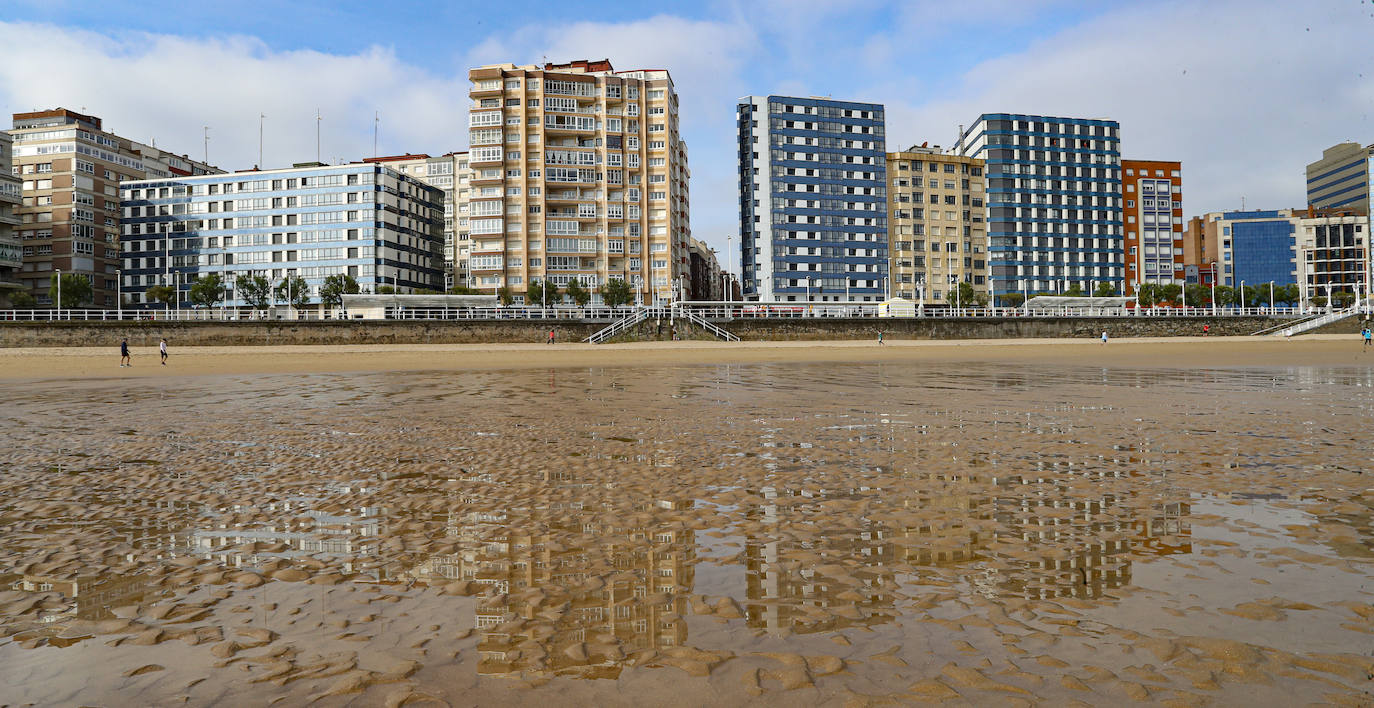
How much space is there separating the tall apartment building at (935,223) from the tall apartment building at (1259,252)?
68.8 metres

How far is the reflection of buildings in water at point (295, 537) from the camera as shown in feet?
17.5

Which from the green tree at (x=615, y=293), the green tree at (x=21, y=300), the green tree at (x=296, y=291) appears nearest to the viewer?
the green tree at (x=21, y=300)

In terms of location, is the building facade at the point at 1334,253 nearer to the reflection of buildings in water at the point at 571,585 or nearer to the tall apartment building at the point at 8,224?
the reflection of buildings in water at the point at 571,585

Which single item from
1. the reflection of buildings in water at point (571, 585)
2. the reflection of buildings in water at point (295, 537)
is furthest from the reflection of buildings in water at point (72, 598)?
the reflection of buildings in water at point (571, 585)

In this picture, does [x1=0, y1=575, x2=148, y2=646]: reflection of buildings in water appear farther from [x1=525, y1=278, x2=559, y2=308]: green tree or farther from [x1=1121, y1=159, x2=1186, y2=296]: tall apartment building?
[x1=1121, y1=159, x2=1186, y2=296]: tall apartment building

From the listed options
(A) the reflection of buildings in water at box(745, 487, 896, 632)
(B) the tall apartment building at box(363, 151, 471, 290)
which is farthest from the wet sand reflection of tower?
(B) the tall apartment building at box(363, 151, 471, 290)

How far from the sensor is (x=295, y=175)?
11175 cm

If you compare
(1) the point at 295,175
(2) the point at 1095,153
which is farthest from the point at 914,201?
(1) the point at 295,175

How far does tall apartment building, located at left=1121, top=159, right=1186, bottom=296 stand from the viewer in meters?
148

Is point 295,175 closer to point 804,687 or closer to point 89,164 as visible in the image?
point 89,164

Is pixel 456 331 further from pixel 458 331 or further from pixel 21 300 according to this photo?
pixel 21 300

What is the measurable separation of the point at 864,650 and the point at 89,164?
149 metres

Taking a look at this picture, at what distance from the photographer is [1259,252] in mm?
162875

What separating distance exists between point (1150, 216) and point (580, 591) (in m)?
174
